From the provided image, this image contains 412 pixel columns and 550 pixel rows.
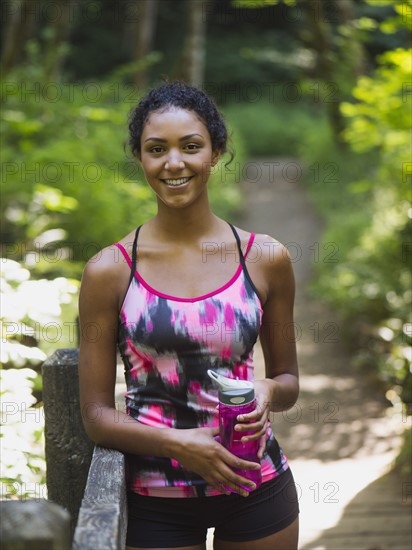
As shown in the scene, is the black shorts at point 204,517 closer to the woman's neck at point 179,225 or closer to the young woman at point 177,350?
the young woman at point 177,350

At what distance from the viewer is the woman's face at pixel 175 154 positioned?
2.33 metres

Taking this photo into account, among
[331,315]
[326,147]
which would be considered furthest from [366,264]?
[326,147]

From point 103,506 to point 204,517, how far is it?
0.52 m

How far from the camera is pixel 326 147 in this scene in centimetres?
1931

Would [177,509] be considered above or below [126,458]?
below

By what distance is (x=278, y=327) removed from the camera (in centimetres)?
251

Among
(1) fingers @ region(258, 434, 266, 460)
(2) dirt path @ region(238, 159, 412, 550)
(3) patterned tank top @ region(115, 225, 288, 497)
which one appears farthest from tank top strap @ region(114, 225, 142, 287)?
(2) dirt path @ region(238, 159, 412, 550)

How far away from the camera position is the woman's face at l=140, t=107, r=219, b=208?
2.33 meters

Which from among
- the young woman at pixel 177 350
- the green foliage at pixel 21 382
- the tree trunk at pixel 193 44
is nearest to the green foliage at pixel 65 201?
the green foliage at pixel 21 382

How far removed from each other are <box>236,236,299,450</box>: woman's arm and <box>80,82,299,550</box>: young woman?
0.02m

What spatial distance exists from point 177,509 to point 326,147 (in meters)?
17.8

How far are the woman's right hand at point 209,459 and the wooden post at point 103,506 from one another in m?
0.18

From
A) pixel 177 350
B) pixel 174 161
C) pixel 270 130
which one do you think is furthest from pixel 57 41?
pixel 270 130

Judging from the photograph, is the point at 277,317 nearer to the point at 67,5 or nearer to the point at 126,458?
the point at 126,458
